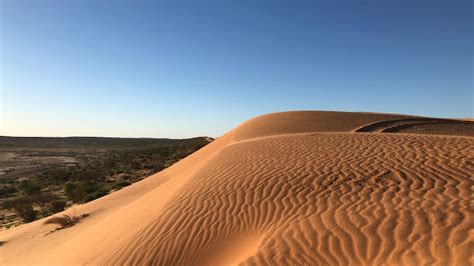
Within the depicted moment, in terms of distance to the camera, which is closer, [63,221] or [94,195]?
[63,221]

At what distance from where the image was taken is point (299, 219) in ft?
16.0

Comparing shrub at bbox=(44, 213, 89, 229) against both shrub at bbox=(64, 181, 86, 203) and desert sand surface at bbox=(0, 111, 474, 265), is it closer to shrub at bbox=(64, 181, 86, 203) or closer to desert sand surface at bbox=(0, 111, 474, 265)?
desert sand surface at bbox=(0, 111, 474, 265)

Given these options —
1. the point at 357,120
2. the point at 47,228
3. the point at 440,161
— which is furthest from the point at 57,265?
the point at 357,120

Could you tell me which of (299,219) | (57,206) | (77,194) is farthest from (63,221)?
(299,219)

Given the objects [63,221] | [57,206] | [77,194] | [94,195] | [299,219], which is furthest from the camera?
[94,195]

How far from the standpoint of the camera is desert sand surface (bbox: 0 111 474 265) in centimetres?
390

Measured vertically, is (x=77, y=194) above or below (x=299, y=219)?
below

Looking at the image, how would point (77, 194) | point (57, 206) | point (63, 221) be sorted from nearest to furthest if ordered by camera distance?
1. point (63, 221)
2. point (57, 206)
3. point (77, 194)

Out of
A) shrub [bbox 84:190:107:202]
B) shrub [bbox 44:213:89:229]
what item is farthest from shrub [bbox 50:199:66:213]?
shrub [bbox 44:213:89:229]

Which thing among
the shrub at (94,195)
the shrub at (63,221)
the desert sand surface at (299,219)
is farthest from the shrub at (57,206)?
the shrub at (63,221)

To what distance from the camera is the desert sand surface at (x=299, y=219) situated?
3.90m

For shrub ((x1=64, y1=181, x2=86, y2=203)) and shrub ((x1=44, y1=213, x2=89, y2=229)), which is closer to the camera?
shrub ((x1=44, y1=213, x2=89, y2=229))

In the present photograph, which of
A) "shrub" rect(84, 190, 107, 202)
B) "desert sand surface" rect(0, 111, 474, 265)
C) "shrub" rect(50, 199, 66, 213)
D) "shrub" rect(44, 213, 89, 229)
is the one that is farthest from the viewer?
"shrub" rect(84, 190, 107, 202)

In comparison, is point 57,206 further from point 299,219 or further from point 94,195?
point 299,219
